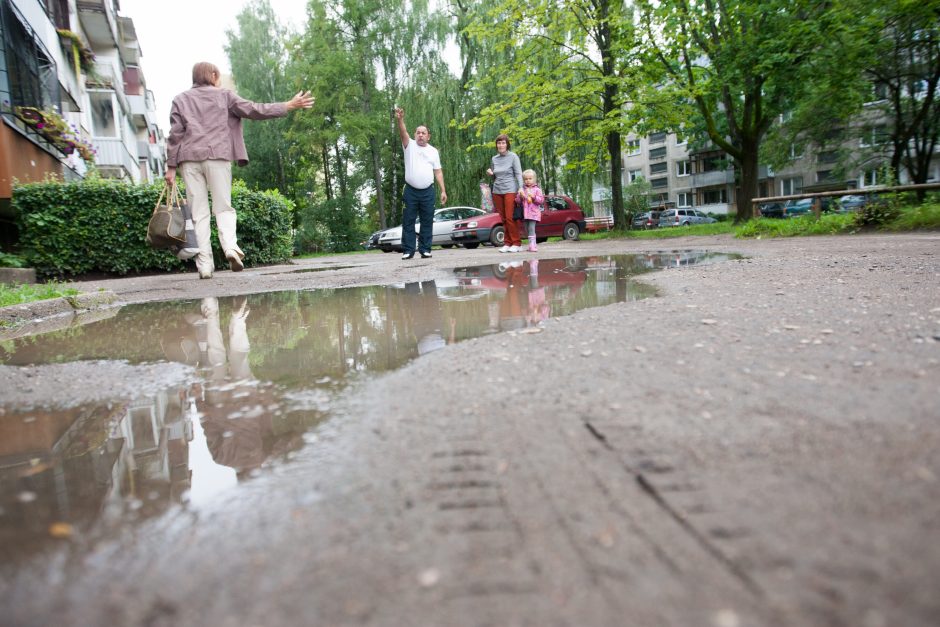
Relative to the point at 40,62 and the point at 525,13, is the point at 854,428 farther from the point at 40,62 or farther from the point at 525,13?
the point at 525,13

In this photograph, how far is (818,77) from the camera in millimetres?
17219

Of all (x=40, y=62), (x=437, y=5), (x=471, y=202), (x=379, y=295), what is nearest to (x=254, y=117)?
(x=379, y=295)

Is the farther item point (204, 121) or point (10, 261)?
point (10, 261)

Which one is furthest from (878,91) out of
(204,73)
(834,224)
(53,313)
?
(53,313)

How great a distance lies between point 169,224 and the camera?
7.37 metres

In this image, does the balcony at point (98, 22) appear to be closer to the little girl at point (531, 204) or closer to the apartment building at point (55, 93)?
the apartment building at point (55, 93)

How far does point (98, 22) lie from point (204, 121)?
24975mm

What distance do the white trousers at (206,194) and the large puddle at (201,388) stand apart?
2117 millimetres

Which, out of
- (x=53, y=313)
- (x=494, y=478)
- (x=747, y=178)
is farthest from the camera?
(x=747, y=178)

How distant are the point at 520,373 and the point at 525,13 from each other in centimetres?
1878

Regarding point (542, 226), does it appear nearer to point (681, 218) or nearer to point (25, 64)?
point (25, 64)

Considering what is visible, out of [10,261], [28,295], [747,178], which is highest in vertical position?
[747,178]

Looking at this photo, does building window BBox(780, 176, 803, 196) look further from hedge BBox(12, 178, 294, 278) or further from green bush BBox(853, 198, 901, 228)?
hedge BBox(12, 178, 294, 278)

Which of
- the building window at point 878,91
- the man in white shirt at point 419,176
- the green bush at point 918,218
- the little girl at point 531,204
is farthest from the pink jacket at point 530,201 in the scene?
the building window at point 878,91
